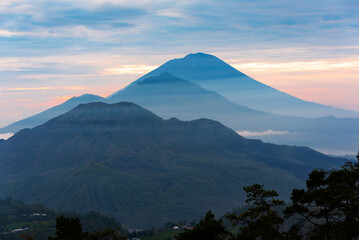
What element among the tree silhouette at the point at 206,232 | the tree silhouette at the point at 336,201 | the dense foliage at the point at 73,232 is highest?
the tree silhouette at the point at 336,201

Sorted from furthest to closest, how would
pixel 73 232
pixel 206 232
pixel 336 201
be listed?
pixel 73 232 → pixel 206 232 → pixel 336 201

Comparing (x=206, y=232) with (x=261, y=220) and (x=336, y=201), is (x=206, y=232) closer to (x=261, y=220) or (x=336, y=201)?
(x=261, y=220)

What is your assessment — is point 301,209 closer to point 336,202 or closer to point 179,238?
point 336,202

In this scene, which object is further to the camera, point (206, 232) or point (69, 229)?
point (69, 229)

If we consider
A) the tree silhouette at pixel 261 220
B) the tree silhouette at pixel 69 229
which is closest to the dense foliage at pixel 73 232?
the tree silhouette at pixel 69 229

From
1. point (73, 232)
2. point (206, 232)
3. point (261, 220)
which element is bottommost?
point (73, 232)

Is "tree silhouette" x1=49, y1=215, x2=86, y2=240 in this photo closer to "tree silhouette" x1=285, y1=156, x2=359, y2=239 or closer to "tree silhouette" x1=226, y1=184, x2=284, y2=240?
"tree silhouette" x1=226, y1=184, x2=284, y2=240

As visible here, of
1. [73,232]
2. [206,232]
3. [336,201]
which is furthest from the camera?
[73,232]

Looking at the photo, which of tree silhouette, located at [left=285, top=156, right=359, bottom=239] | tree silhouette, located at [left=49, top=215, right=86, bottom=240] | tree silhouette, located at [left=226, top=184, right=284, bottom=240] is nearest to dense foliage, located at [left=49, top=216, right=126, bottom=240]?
tree silhouette, located at [left=49, top=215, right=86, bottom=240]

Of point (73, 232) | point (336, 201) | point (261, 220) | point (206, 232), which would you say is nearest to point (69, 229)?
point (73, 232)

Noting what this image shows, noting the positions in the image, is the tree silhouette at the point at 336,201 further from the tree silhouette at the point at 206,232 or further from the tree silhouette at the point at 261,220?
the tree silhouette at the point at 206,232

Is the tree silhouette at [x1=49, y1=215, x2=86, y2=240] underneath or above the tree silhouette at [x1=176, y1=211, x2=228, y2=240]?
underneath
